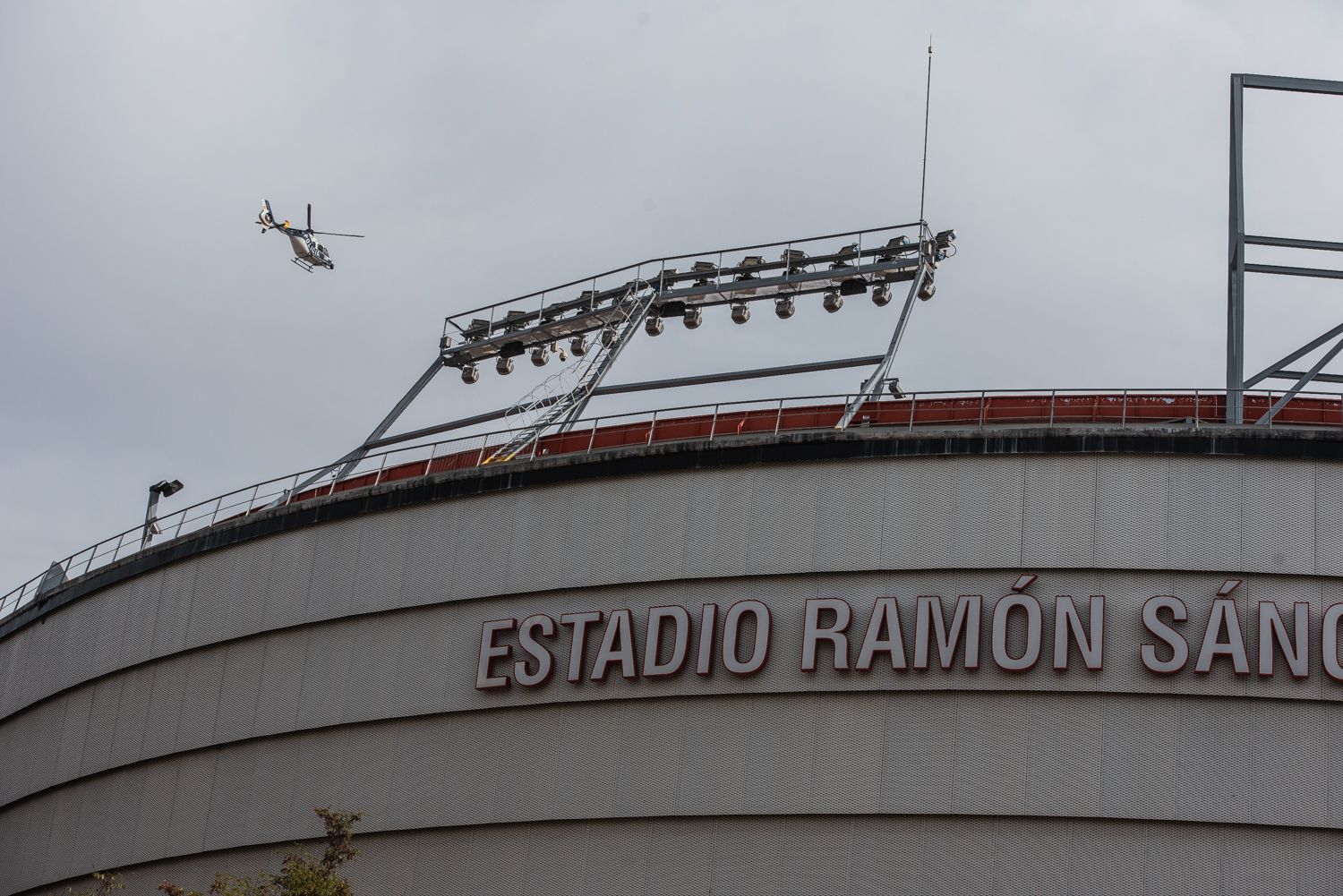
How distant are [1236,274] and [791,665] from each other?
10.4 m

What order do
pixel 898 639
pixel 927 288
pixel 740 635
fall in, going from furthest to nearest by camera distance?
pixel 927 288 < pixel 740 635 < pixel 898 639

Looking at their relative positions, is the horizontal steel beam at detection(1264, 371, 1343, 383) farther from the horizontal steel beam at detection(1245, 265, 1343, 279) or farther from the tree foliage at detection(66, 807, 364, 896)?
the tree foliage at detection(66, 807, 364, 896)

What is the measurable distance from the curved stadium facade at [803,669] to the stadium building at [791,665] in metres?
0.05

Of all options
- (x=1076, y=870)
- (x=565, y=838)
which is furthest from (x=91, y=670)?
(x=1076, y=870)

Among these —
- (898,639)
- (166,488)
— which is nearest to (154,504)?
(166,488)

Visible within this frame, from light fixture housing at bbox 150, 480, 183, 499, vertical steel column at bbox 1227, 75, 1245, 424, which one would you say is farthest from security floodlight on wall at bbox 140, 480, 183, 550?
vertical steel column at bbox 1227, 75, 1245, 424

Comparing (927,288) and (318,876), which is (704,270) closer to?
(927,288)

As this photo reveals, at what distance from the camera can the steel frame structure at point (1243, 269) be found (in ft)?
103

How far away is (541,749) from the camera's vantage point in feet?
99.8

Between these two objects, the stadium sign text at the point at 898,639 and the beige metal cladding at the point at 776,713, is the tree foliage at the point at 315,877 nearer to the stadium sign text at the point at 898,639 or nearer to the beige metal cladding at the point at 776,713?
the beige metal cladding at the point at 776,713

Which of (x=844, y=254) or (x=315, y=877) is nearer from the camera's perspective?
(x=315, y=877)

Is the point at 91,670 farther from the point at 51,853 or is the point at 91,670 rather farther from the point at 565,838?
the point at 565,838

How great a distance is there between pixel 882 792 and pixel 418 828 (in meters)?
7.77

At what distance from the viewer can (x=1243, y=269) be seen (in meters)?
32.5
